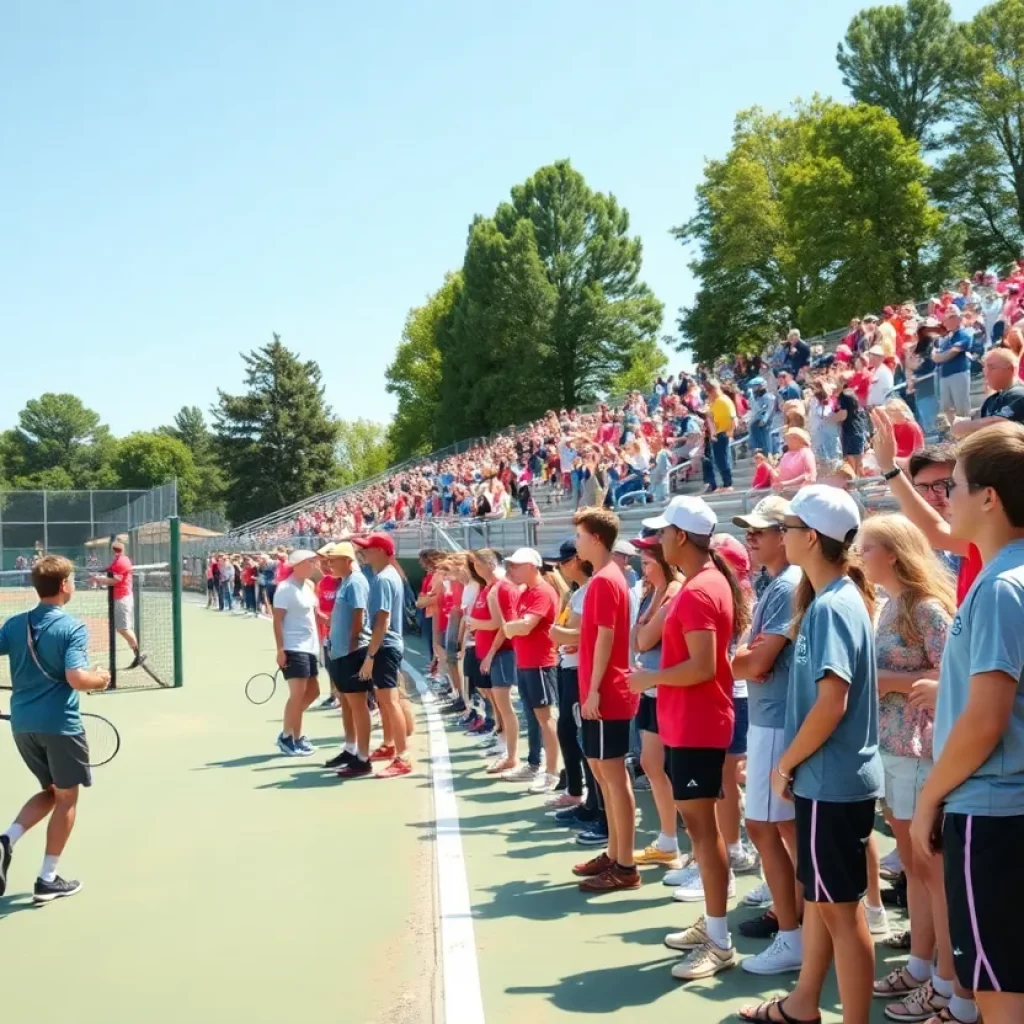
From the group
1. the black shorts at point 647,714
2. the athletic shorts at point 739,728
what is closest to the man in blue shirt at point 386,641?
the black shorts at point 647,714

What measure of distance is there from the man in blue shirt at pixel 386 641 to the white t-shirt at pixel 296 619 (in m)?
1.25

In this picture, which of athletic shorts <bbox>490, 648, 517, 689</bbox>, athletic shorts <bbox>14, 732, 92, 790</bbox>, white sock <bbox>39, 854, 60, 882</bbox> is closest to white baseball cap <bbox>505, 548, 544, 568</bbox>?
athletic shorts <bbox>490, 648, 517, 689</bbox>

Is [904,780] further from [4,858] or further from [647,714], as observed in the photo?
[4,858]

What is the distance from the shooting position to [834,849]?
386 centimetres

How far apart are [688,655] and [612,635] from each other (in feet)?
3.96

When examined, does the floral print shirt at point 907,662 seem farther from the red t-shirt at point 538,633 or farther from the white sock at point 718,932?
the red t-shirt at point 538,633

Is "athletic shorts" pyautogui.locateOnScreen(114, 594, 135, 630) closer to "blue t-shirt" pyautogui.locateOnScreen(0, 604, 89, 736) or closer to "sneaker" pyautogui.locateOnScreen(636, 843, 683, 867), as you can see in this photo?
"blue t-shirt" pyautogui.locateOnScreen(0, 604, 89, 736)

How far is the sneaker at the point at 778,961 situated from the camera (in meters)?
5.01

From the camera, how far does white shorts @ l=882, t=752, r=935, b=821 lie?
471cm

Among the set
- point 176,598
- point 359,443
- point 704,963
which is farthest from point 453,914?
point 359,443

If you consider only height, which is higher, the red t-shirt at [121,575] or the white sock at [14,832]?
the red t-shirt at [121,575]

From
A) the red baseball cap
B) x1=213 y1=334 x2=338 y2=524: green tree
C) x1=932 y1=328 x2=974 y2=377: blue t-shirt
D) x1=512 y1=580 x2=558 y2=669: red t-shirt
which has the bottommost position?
x1=512 y1=580 x2=558 y2=669: red t-shirt

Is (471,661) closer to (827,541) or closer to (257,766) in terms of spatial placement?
(257,766)

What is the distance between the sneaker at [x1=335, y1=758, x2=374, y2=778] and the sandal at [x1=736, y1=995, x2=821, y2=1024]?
5973 mm
